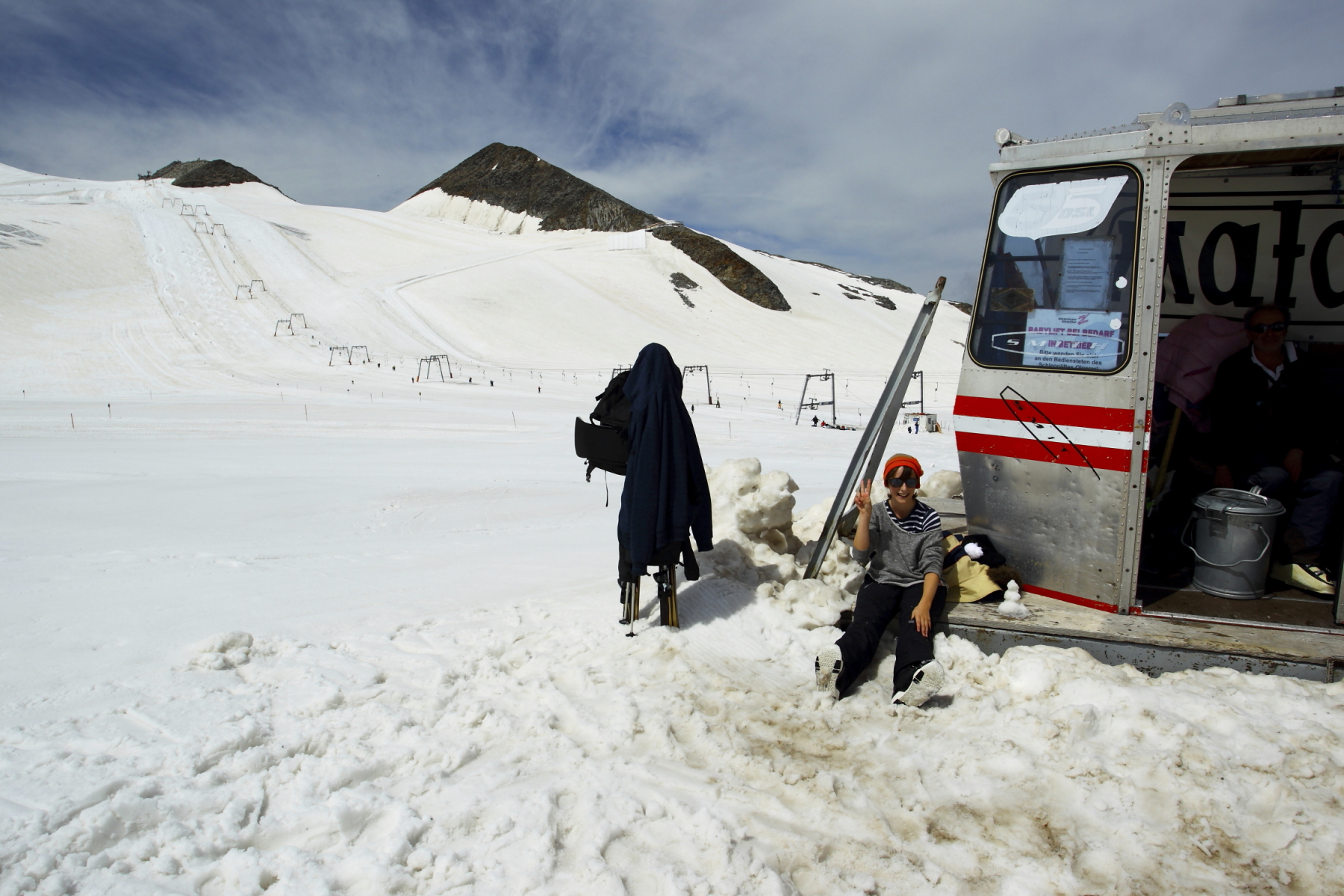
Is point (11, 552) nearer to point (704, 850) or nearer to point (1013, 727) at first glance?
point (704, 850)

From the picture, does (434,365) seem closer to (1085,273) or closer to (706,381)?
(706,381)

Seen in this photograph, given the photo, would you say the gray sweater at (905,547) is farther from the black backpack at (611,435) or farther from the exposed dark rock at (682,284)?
the exposed dark rock at (682,284)

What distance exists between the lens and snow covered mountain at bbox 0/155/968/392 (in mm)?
25188

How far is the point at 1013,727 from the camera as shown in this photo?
10.2 ft

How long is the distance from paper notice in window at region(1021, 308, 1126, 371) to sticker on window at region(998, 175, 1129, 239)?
0.42m

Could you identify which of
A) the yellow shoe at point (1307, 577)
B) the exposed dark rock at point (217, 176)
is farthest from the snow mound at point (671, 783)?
the exposed dark rock at point (217, 176)

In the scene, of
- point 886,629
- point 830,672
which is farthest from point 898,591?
point 830,672

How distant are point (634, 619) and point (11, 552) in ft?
15.6

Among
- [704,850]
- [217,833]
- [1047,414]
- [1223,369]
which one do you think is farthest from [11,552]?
[1223,369]

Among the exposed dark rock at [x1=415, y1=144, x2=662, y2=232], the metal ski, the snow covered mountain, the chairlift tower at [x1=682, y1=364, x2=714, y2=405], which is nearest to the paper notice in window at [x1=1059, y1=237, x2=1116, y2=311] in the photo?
the metal ski

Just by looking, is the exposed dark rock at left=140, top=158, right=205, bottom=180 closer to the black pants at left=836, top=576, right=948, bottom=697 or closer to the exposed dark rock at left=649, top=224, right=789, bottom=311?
the exposed dark rock at left=649, top=224, right=789, bottom=311

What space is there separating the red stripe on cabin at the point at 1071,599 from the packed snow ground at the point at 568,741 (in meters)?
0.49

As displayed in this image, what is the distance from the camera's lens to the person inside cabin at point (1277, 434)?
4.02m

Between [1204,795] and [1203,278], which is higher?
[1203,278]
